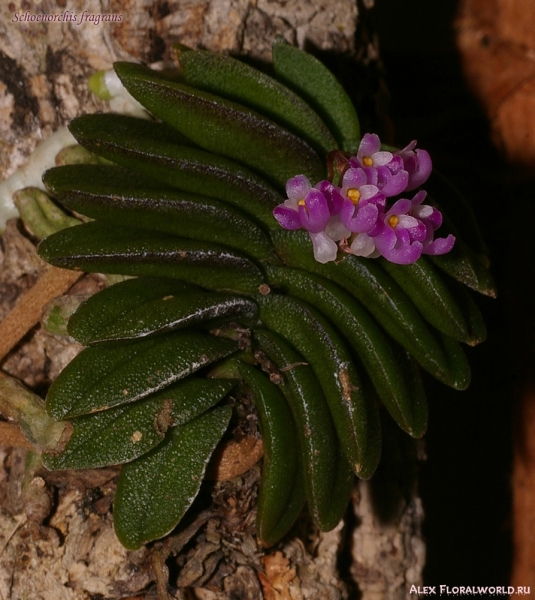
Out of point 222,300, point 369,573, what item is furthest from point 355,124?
point 369,573

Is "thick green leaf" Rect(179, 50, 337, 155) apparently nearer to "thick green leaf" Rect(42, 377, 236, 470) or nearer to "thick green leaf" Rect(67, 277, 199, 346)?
"thick green leaf" Rect(67, 277, 199, 346)

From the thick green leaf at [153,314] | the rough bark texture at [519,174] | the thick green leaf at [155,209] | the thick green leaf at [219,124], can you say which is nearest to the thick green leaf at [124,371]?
the thick green leaf at [153,314]

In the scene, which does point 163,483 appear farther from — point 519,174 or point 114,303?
point 519,174

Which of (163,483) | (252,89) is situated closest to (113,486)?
(163,483)

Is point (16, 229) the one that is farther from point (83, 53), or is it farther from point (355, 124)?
point (355, 124)

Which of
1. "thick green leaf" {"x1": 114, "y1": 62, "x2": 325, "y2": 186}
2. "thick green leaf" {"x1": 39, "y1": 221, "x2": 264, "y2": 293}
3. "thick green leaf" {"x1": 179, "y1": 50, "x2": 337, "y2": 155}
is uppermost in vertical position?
"thick green leaf" {"x1": 179, "y1": 50, "x2": 337, "y2": 155}

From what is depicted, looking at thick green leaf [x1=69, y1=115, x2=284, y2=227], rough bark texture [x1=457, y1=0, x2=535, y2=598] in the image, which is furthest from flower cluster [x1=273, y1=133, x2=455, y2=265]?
rough bark texture [x1=457, y1=0, x2=535, y2=598]
